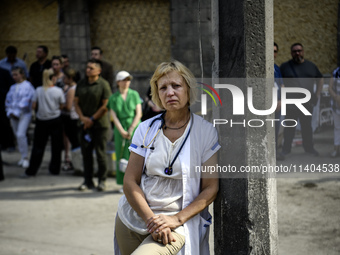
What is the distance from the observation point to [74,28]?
13289 mm

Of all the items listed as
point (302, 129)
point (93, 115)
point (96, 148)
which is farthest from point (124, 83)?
point (302, 129)

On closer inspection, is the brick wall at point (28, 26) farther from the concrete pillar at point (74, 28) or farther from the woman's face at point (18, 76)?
the woman's face at point (18, 76)

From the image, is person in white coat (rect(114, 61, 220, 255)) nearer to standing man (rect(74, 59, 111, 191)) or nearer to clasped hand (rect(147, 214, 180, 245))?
clasped hand (rect(147, 214, 180, 245))

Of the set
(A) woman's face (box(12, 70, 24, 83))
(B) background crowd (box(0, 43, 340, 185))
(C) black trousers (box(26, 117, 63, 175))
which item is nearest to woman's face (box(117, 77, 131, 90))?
(B) background crowd (box(0, 43, 340, 185))

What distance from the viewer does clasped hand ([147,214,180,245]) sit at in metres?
3.42

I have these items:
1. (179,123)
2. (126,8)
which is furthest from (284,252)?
(126,8)

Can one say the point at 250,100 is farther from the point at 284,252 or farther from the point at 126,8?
the point at 126,8

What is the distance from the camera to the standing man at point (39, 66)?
10805 millimetres

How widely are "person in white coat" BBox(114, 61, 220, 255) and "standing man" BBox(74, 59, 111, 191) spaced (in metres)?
4.38

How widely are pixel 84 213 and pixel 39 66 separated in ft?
15.5

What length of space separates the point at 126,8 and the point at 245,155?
10349mm

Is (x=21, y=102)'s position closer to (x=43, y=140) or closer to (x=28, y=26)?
(x=43, y=140)

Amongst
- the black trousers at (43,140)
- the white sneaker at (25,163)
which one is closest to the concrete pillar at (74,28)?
the white sneaker at (25,163)

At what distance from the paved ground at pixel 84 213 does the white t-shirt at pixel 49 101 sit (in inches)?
40.8
